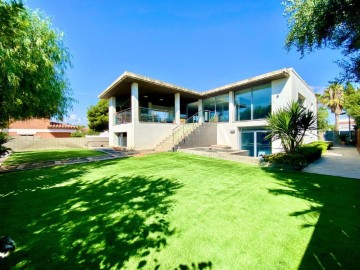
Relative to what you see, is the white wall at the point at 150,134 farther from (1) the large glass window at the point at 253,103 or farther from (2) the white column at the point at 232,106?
(1) the large glass window at the point at 253,103

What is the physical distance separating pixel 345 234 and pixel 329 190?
2.85 m

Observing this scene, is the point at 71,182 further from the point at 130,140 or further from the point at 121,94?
the point at 121,94

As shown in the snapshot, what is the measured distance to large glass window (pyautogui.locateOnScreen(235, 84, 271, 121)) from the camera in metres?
14.2

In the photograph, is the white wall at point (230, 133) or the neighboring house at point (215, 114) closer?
the neighboring house at point (215, 114)

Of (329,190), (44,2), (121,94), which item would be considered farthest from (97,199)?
(121,94)

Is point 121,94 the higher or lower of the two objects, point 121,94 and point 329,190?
the higher

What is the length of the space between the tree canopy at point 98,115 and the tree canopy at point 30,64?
19292 millimetres

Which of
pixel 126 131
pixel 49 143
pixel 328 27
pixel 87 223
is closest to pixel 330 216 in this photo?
pixel 87 223

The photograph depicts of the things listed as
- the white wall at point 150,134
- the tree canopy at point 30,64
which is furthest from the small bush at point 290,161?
the tree canopy at point 30,64

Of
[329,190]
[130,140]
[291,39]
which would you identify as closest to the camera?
[329,190]

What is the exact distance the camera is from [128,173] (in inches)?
293

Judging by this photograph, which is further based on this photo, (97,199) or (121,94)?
(121,94)

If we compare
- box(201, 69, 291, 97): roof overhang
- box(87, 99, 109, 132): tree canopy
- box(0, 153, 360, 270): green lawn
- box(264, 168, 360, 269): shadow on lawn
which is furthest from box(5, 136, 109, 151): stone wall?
box(264, 168, 360, 269): shadow on lawn

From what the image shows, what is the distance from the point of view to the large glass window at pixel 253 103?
46.6ft
